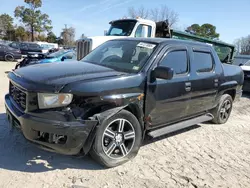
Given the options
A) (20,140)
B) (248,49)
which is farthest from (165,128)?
(248,49)

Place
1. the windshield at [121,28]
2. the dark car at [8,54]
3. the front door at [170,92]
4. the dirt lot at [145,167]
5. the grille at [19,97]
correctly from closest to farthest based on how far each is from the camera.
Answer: the dirt lot at [145,167] → the grille at [19,97] → the front door at [170,92] → the windshield at [121,28] → the dark car at [8,54]

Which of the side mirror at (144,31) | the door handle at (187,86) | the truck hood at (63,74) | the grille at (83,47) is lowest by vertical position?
the door handle at (187,86)

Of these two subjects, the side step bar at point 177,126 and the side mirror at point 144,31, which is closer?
the side step bar at point 177,126

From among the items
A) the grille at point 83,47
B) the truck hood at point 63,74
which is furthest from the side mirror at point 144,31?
the truck hood at point 63,74

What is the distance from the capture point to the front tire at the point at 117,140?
315 centimetres

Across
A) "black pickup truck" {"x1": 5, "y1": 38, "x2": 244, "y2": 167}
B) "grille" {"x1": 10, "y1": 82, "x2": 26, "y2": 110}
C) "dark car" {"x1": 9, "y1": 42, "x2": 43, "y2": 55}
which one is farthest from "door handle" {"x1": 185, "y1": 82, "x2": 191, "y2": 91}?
"dark car" {"x1": 9, "y1": 42, "x2": 43, "y2": 55}

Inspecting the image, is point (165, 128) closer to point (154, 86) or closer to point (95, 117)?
point (154, 86)

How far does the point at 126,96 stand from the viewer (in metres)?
3.32

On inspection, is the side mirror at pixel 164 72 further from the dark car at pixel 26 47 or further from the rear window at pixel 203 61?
the dark car at pixel 26 47

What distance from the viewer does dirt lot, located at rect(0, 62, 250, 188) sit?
9.79ft

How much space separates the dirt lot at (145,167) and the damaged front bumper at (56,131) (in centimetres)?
41

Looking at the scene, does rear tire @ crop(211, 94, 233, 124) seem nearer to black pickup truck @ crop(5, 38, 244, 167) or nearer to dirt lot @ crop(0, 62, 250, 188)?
black pickup truck @ crop(5, 38, 244, 167)

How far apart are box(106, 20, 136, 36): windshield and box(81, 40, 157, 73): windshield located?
16.8 feet

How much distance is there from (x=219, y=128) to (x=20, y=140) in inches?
166
